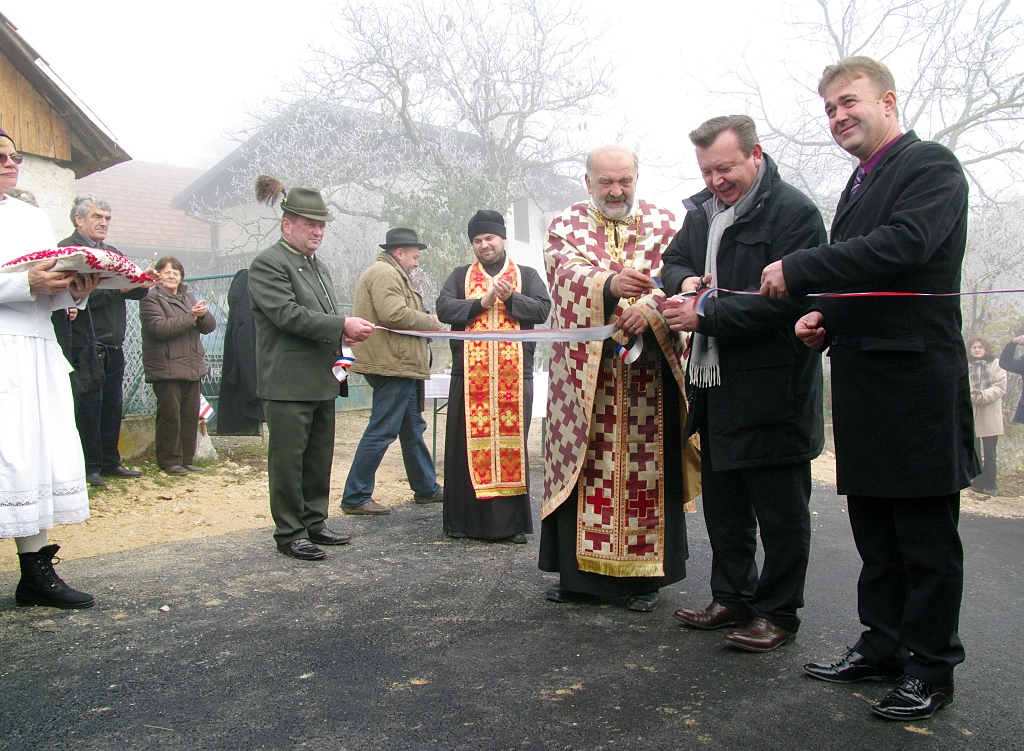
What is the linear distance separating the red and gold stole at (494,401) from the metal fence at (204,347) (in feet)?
4.03

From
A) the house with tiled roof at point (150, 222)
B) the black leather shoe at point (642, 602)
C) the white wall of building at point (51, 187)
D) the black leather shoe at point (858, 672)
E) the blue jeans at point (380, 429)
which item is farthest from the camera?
the house with tiled roof at point (150, 222)

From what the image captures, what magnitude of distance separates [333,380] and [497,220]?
156 cm

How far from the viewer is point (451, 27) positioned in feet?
63.1

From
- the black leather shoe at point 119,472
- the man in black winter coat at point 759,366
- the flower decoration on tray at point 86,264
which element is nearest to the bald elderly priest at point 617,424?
the man in black winter coat at point 759,366

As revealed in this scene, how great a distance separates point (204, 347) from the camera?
30.1 feet

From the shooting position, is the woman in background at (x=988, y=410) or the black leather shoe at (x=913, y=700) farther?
the woman in background at (x=988, y=410)

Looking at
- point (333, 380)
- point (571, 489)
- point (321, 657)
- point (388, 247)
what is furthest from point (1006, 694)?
point (388, 247)

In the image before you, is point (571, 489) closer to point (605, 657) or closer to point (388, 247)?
Answer: point (605, 657)

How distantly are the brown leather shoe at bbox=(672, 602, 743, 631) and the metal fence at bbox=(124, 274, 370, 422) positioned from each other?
3.53 meters

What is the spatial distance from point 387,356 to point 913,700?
4.16 m

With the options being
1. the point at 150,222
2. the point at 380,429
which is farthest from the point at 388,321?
the point at 150,222

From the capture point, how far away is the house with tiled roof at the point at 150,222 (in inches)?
1041

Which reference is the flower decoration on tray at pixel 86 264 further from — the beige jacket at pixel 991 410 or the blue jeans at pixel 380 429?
the beige jacket at pixel 991 410

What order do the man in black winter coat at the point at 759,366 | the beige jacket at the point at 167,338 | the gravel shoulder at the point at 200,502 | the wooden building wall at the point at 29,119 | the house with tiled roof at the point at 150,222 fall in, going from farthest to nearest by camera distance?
the house with tiled roof at the point at 150,222 → the wooden building wall at the point at 29,119 → the beige jacket at the point at 167,338 → the gravel shoulder at the point at 200,502 → the man in black winter coat at the point at 759,366
